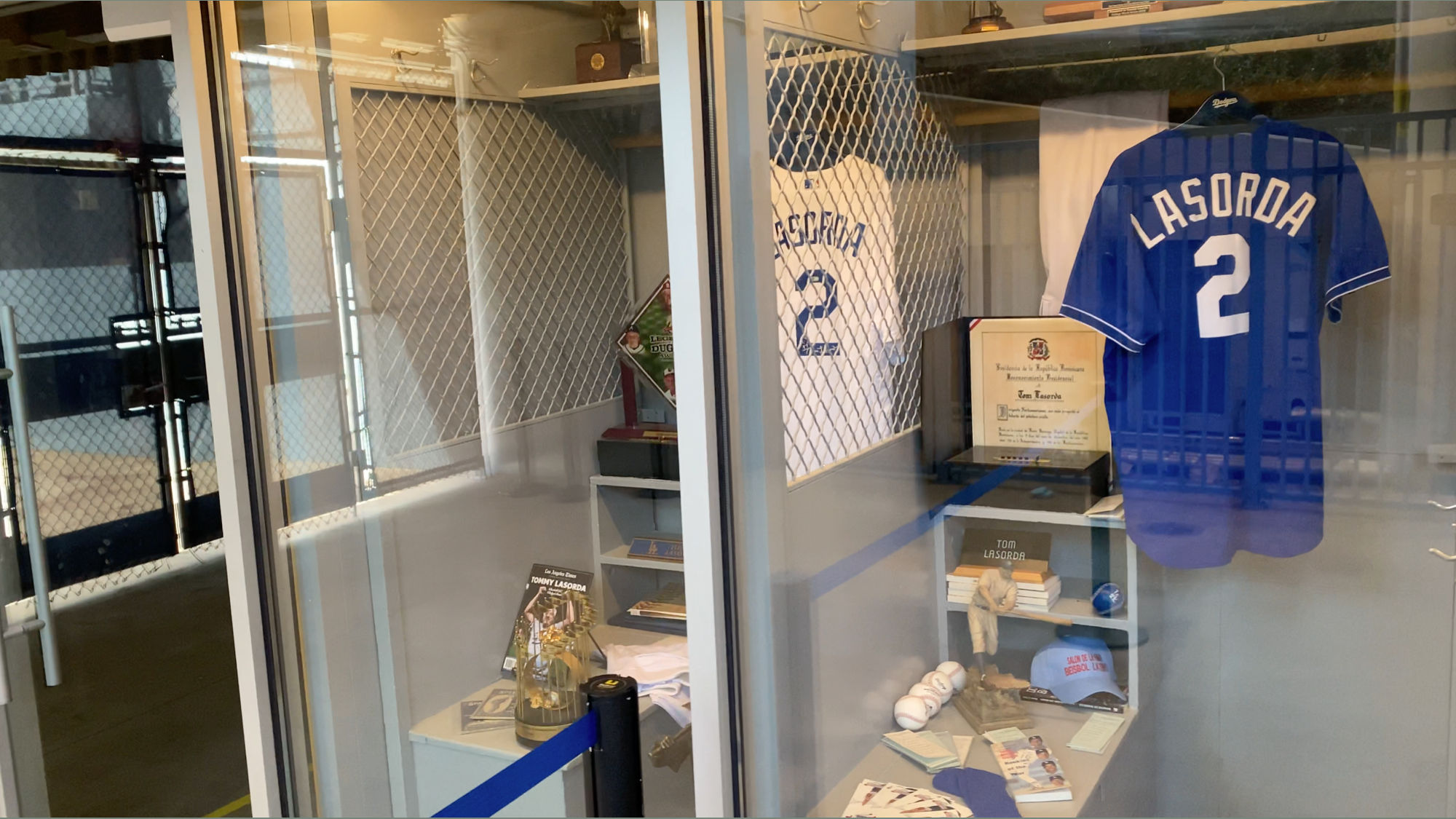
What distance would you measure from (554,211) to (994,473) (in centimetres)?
80

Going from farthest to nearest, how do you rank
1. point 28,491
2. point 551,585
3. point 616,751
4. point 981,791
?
1. point 28,491
2. point 551,585
3. point 616,751
4. point 981,791

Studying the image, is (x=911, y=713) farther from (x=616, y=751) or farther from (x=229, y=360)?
(x=229, y=360)

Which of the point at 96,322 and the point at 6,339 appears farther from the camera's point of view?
the point at 96,322

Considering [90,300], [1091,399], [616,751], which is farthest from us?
[90,300]

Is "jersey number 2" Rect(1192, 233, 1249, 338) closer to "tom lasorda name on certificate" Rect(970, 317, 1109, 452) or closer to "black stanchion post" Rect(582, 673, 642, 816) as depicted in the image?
"tom lasorda name on certificate" Rect(970, 317, 1109, 452)

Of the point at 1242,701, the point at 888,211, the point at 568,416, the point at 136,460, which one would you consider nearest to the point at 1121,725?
the point at 1242,701

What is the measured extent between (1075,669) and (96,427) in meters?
2.05

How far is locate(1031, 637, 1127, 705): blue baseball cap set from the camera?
137cm

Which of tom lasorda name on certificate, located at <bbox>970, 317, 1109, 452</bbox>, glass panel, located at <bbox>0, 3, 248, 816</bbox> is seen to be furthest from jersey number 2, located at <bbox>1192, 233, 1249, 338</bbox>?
glass panel, located at <bbox>0, 3, 248, 816</bbox>

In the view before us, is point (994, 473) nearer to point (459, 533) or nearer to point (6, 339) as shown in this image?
point (459, 533)

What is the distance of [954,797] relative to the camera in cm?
143

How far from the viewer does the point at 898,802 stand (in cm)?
147

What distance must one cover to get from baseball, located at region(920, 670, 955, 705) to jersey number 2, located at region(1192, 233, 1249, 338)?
558 mm

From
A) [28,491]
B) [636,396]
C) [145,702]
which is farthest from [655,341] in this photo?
[145,702]
